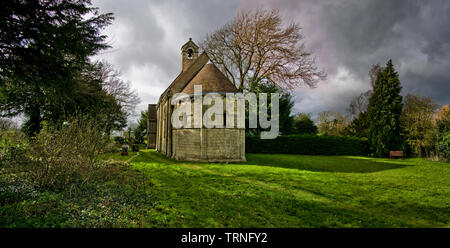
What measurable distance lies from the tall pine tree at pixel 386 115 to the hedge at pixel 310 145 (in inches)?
62.1

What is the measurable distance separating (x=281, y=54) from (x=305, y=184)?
14757mm

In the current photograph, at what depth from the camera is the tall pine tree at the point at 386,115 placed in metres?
19.6

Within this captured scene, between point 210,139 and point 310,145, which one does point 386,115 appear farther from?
point 210,139

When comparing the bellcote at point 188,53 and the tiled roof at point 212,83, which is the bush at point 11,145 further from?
the bellcote at point 188,53

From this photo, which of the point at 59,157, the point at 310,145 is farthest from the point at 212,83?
the point at 310,145

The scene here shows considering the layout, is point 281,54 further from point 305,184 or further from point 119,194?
point 119,194

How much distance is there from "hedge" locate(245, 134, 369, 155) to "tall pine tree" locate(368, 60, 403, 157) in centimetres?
158

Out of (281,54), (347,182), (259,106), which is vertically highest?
(281,54)

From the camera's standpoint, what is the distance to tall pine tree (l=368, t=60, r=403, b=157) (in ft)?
64.2

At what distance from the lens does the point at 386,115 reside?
1995cm

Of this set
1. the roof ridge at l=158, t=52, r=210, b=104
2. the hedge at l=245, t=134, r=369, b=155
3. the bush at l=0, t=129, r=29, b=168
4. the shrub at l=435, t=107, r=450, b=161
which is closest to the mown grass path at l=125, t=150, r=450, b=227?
the bush at l=0, t=129, r=29, b=168

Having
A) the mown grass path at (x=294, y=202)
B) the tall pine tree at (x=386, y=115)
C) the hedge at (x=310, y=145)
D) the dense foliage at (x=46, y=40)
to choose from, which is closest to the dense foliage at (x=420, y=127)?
the tall pine tree at (x=386, y=115)
